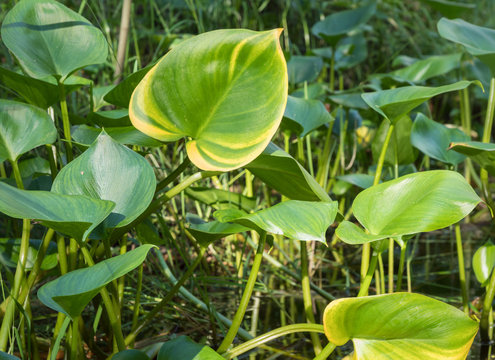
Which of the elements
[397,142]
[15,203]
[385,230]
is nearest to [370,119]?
[397,142]

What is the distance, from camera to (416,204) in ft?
2.04

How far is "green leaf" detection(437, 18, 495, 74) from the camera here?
2.96ft

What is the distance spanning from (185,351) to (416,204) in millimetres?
299

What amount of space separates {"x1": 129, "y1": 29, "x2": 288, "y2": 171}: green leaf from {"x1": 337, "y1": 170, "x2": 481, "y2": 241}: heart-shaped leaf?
0.50 feet

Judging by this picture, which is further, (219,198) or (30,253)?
(219,198)

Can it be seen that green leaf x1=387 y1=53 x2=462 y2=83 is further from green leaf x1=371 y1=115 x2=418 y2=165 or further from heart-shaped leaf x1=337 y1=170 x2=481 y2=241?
heart-shaped leaf x1=337 y1=170 x2=481 y2=241

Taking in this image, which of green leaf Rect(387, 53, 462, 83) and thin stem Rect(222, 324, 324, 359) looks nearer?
thin stem Rect(222, 324, 324, 359)

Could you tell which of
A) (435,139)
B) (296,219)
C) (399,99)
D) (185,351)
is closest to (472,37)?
(435,139)

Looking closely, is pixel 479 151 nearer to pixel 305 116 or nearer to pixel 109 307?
pixel 305 116

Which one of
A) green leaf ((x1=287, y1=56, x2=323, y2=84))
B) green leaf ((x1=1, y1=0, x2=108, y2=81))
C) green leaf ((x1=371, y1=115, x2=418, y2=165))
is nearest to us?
green leaf ((x1=1, y1=0, x2=108, y2=81))

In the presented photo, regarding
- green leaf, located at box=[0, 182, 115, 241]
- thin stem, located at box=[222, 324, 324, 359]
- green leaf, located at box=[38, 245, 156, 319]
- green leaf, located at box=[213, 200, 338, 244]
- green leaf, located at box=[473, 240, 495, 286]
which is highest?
green leaf, located at box=[0, 182, 115, 241]

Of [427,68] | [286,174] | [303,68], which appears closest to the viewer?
[286,174]

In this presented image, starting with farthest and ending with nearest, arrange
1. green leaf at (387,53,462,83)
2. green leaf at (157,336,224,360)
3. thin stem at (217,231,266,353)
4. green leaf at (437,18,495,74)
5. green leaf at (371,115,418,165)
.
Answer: green leaf at (387,53,462,83), green leaf at (371,115,418,165), green leaf at (437,18,495,74), thin stem at (217,231,266,353), green leaf at (157,336,224,360)

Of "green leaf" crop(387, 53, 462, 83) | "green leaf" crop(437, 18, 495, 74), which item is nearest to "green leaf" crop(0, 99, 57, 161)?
"green leaf" crop(437, 18, 495, 74)
